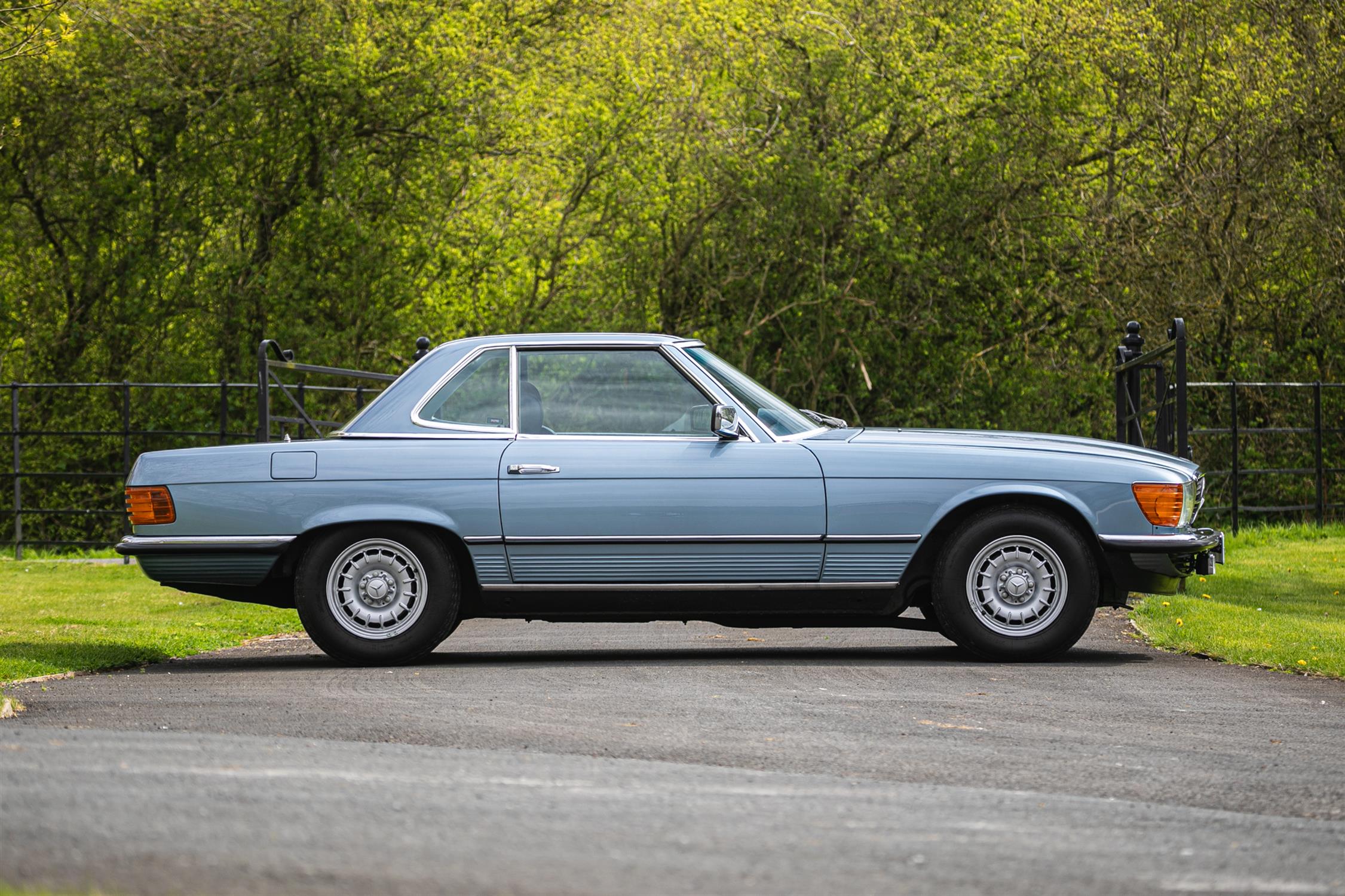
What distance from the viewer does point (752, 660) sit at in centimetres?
955

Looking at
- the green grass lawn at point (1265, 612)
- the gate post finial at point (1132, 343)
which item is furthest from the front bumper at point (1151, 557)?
the gate post finial at point (1132, 343)

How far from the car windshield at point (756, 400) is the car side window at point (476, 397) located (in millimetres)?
1001

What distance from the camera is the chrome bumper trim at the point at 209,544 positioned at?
29.8 feet

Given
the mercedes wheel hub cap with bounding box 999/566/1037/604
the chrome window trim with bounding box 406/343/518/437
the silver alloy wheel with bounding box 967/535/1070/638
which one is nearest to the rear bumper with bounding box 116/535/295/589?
the chrome window trim with bounding box 406/343/518/437

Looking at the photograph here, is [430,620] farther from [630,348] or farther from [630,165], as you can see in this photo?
[630,165]

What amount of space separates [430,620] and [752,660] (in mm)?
1769

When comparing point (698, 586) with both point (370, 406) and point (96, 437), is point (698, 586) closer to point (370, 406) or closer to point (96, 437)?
point (370, 406)

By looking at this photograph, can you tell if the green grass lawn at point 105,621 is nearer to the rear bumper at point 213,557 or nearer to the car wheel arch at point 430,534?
the rear bumper at point 213,557

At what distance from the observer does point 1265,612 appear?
11.9 metres

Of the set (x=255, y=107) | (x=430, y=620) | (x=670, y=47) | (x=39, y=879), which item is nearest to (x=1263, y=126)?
(x=670, y=47)

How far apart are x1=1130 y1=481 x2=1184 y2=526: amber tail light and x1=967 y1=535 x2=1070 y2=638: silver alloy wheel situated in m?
0.52

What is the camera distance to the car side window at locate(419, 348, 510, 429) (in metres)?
9.30

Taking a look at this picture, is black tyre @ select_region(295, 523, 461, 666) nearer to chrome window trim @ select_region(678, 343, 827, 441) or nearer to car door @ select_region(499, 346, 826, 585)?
car door @ select_region(499, 346, 826, 585)

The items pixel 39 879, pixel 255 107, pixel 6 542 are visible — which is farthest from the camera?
pixel 255 107
